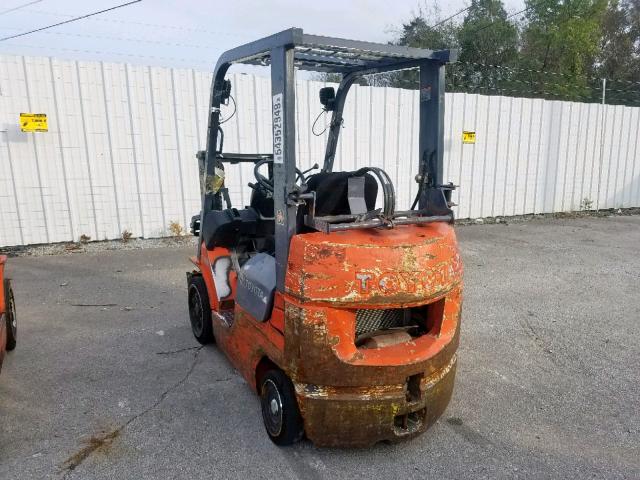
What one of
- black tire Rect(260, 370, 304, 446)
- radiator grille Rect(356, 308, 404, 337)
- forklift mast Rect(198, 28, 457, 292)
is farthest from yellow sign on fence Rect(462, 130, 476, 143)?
black tire Rect(260, 370, 304, 446)

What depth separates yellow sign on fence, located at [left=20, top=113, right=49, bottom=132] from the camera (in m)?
7.21

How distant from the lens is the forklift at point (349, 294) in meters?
2.58

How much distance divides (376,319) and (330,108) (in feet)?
7.68

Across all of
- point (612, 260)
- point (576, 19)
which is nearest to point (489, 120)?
point (612, 260)

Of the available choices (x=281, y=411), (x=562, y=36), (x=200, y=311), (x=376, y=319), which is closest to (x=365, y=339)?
(x=376, y=319)

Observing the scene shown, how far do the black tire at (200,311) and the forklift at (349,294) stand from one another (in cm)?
99

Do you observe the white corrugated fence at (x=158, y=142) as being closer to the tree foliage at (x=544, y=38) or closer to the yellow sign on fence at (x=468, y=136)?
the yellow sign on fence at (x=468, y=136)

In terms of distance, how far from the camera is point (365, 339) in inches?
111

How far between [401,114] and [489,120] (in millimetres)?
2217

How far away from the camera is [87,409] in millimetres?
3363

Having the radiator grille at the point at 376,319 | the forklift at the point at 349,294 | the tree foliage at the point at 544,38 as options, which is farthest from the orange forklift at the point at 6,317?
the tree foliage at the point at 544,38

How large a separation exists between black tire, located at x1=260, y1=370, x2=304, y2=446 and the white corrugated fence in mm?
5969

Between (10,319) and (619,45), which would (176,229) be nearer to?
(10,319)

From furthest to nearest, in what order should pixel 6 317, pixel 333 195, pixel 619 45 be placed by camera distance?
pixel 619 45
pixel 6 317
pixel 333 195
